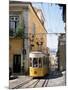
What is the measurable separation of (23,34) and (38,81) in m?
0.37

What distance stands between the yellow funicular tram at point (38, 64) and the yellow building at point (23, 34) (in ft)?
0.10

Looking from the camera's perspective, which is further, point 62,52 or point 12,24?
point 62,52

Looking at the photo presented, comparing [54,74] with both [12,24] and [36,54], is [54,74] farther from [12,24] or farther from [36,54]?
[12,24]

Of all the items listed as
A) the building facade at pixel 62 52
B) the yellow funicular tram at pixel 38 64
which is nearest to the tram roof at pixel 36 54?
the yellow funicular tram at pixel 38 64

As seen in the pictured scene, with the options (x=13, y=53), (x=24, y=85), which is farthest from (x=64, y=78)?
(x=13, y=53)

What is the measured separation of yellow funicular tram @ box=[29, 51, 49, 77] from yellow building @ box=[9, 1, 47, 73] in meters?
0.03

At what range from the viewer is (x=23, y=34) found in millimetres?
1751

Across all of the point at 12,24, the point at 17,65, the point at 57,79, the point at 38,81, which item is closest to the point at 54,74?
the point at 57,79

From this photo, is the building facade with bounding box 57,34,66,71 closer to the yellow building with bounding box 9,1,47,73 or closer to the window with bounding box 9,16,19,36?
the yellow building with bounding box 9,1,47,73

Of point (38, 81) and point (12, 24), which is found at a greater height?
point (12, 24)

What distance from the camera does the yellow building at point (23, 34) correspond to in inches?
67.2

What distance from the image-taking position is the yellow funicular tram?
1.75m

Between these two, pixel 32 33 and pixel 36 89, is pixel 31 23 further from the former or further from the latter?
pixel 36 89

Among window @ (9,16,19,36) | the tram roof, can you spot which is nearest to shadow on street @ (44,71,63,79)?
the tram roof
